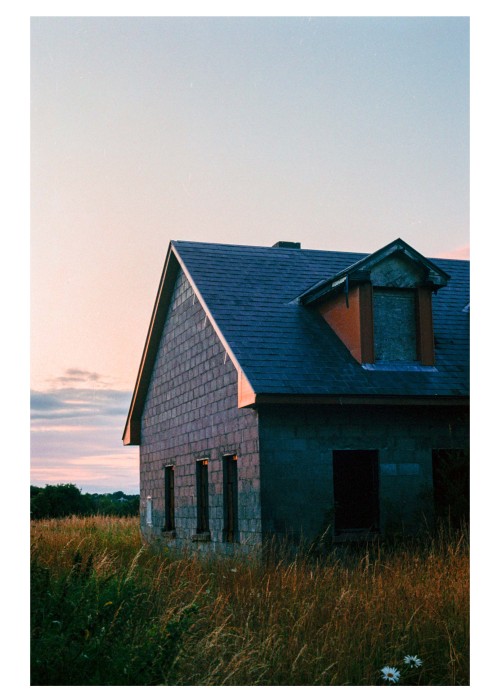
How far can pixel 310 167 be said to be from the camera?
11375 mm

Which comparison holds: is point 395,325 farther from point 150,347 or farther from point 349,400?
→ point 150,347

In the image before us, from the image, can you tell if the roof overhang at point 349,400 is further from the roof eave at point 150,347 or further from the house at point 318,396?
the roof eave at point 150,347

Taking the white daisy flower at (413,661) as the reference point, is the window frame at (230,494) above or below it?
A: above

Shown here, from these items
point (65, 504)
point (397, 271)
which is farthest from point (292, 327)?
point (65, 504)

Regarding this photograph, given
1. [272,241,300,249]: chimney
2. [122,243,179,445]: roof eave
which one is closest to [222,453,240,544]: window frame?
[122,243,179,445]: roof eave

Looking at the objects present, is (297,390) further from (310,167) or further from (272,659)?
(272,659)

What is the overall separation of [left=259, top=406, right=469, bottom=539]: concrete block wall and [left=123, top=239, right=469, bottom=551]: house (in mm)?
18

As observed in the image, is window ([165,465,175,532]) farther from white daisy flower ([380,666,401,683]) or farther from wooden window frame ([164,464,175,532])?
white daisy flower ([380,666,401,683])

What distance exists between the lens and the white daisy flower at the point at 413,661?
7730mm

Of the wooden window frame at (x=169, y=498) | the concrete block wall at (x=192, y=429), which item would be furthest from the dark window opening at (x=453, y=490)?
the wooden window frame at (x=169, y=498)

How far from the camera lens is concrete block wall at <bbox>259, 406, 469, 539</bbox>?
1293cm

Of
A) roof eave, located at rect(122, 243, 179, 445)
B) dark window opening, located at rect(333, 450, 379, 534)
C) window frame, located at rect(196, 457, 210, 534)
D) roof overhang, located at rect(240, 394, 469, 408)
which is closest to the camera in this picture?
roof overhang, located at rect(240, 394, 469, 408)

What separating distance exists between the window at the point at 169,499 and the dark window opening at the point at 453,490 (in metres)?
6.69
